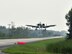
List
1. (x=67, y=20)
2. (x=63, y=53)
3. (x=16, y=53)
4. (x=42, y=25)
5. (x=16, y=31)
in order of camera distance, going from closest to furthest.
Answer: (x=16, y=53) → (x=63, y=53) → (x=67, y=20) → (x=42, y=25) → (x=16, y=31)

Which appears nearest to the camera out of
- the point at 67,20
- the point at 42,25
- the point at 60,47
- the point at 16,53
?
the point at 16,53

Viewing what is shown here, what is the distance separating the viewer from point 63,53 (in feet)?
123

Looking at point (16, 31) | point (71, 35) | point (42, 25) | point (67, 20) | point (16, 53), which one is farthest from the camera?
point (16, 31)

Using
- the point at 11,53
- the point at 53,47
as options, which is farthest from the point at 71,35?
the point at 11,53

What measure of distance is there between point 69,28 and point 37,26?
147ft

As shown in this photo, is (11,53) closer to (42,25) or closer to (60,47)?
(60,47)

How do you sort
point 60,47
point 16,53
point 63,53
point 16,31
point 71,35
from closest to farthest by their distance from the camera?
1. point 16,53
2. point 63,53
3. point 60,47
4. point 71,35
5. point 16,31

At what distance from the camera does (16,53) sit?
103ft

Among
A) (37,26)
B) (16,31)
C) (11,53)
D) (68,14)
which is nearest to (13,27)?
(16,31)

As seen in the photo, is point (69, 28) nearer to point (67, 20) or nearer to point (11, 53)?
point (67, 20)

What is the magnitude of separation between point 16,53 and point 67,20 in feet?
151

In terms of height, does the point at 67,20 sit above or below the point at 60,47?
above

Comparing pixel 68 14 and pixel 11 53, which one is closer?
pixel 11 53

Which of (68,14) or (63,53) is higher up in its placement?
(68,14)
